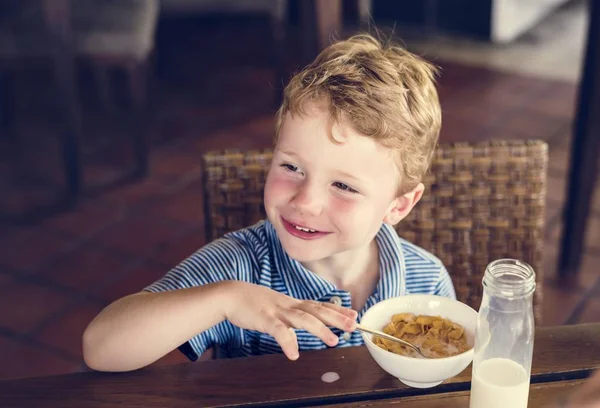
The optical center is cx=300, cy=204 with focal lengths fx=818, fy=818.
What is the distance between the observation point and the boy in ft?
3.00

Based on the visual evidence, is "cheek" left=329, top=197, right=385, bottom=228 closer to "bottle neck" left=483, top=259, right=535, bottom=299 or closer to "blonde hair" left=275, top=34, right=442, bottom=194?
"blonde hair" left=275, top=34, right=442, bottom=194

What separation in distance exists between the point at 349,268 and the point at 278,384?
0.95 feet

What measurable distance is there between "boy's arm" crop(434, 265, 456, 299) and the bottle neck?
1.21ft

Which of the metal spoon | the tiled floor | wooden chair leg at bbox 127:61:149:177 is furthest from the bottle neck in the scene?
wooden chair leg at bbox 127:61:149:177

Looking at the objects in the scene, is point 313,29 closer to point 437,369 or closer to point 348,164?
point 348,164

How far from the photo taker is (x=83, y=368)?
6.14ft

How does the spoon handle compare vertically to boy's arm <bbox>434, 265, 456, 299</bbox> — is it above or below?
above

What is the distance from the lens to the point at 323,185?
957mm

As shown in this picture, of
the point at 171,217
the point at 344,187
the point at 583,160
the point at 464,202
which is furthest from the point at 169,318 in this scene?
the point at 171,217

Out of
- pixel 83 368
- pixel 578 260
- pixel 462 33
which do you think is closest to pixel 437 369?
pixel 83 368

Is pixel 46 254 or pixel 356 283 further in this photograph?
pixel 46 254

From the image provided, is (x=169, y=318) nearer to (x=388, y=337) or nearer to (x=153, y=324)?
(x=153, y=324)

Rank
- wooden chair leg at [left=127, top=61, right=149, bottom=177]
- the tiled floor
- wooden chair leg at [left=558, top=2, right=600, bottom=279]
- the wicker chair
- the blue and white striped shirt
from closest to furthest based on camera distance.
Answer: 1. the blue and white striped shirt
2. the wicker chair
3. wooden chair leg at [left=558, top=2, right=600, bottom=279]
4. the tiled floor
5. wooden chair leg at [left=127, top=61, right=149, bottom=177]

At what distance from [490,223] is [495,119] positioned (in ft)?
6.42
